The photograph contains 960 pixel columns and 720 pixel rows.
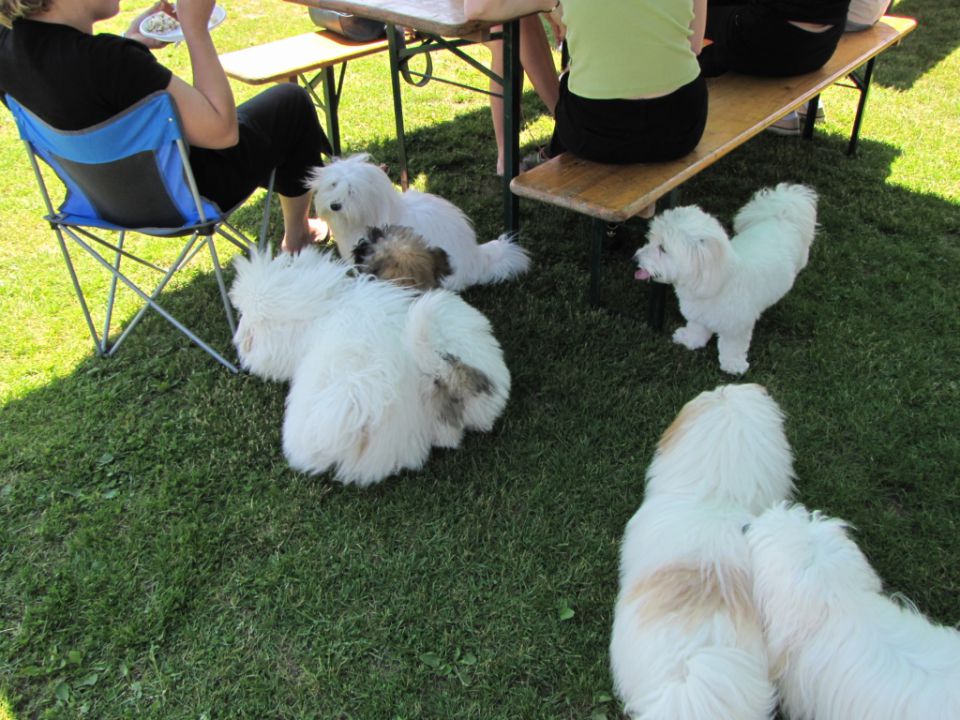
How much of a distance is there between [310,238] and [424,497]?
203 centimetres

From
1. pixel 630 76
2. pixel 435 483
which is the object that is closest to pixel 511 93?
pixel 630 76

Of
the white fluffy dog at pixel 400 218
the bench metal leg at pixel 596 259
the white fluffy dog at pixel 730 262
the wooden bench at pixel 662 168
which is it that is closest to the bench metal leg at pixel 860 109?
the wooden bench at pixel 662 168

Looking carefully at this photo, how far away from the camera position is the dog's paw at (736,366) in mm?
3045

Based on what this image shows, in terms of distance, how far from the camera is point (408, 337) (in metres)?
2.48

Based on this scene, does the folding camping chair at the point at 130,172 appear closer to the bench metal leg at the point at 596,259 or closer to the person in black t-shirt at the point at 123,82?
the person in black t-shirt at the point at 123,82

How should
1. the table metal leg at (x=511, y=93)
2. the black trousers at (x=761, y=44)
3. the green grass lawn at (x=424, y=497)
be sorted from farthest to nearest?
1. the black trousers at (x=761, y=44)
2. the table metal leg at (x=511, y=93)
3. the green grass lawn at (x=424, y=497)

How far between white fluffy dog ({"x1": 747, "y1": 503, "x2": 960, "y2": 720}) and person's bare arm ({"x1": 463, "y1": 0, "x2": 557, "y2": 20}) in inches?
95.0

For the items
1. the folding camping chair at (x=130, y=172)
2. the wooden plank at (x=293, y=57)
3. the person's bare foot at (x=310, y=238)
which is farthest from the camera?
the wooden plank at (x=293, y=57)

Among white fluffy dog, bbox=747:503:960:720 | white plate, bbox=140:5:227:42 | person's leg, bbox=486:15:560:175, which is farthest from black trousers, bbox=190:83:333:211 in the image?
white fluffy dog, bbox=747:503:960:720

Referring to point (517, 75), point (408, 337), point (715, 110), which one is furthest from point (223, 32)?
point (408, 337)

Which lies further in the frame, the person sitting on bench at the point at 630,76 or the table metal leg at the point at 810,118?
the table metal leg at the point at 810,118

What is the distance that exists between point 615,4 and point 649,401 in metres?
1.62

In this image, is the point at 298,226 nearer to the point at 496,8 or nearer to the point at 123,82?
the point at 123,82

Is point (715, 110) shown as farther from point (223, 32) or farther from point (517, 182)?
point (223, 32)
